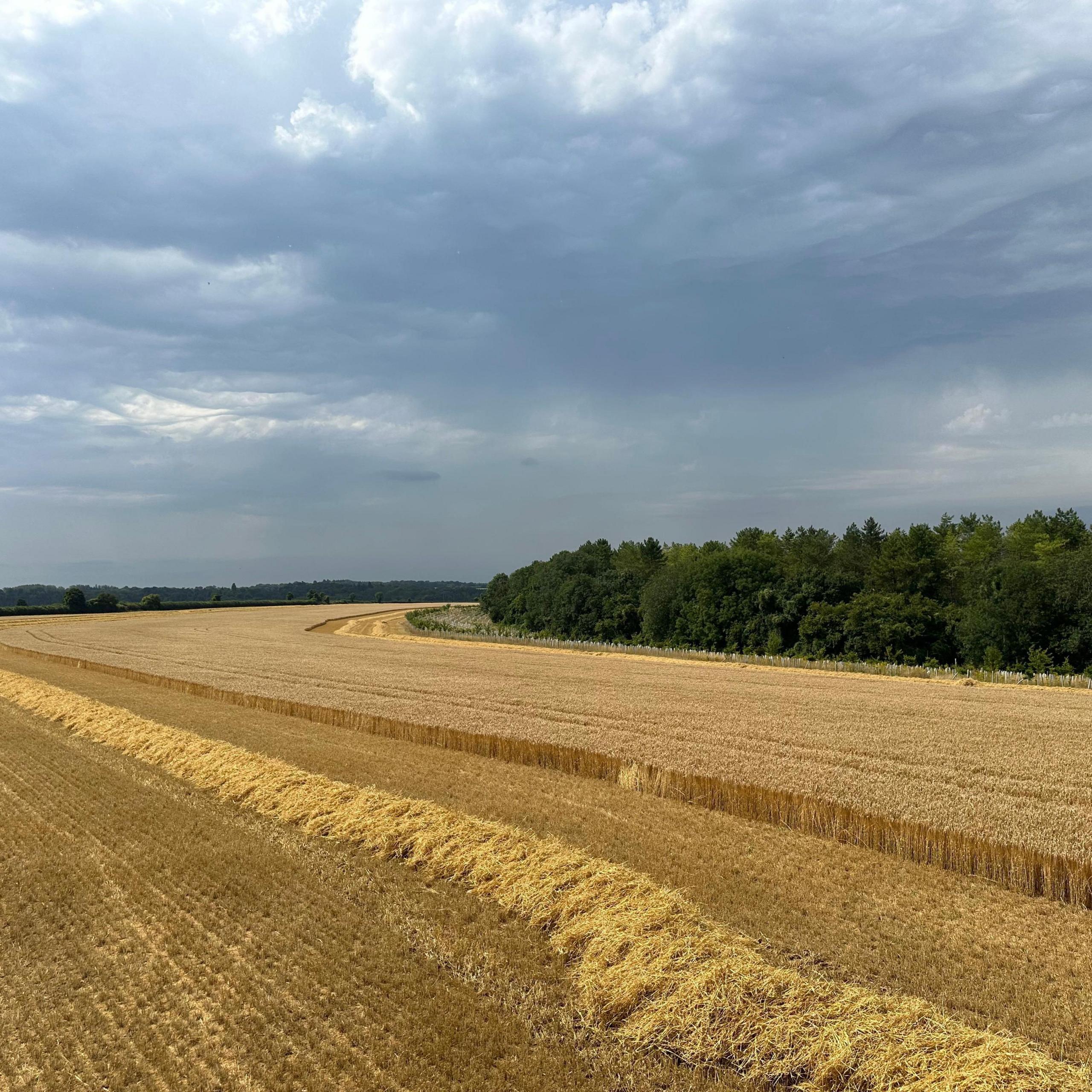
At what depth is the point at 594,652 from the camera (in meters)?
56.9

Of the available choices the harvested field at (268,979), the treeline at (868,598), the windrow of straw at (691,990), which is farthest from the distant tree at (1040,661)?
the harvested field at (268,979)

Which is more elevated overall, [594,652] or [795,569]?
[795,569]

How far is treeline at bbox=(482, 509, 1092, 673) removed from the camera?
145ft

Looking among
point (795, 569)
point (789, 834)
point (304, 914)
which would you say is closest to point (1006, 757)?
point (789, 834)

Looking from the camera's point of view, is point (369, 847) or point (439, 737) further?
point (439, 737)

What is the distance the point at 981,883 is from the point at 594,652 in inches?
1901

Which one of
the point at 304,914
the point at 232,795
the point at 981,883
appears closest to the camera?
the point at 304,914

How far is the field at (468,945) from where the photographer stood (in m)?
5.49

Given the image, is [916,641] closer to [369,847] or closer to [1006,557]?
[1006,557]

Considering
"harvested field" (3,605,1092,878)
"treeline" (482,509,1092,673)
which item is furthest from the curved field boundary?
"treeline" (482,509,1092,673)

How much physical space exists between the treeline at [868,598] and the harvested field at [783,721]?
13182 mm

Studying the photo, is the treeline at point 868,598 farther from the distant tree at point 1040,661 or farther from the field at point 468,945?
the field at point 468,945

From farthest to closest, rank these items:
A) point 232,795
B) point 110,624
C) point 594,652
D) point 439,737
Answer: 1. point 110,624
2. point 594,652
3. point 439,737
4. point 232,795

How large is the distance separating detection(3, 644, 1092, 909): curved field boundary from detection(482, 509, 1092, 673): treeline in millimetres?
39613
